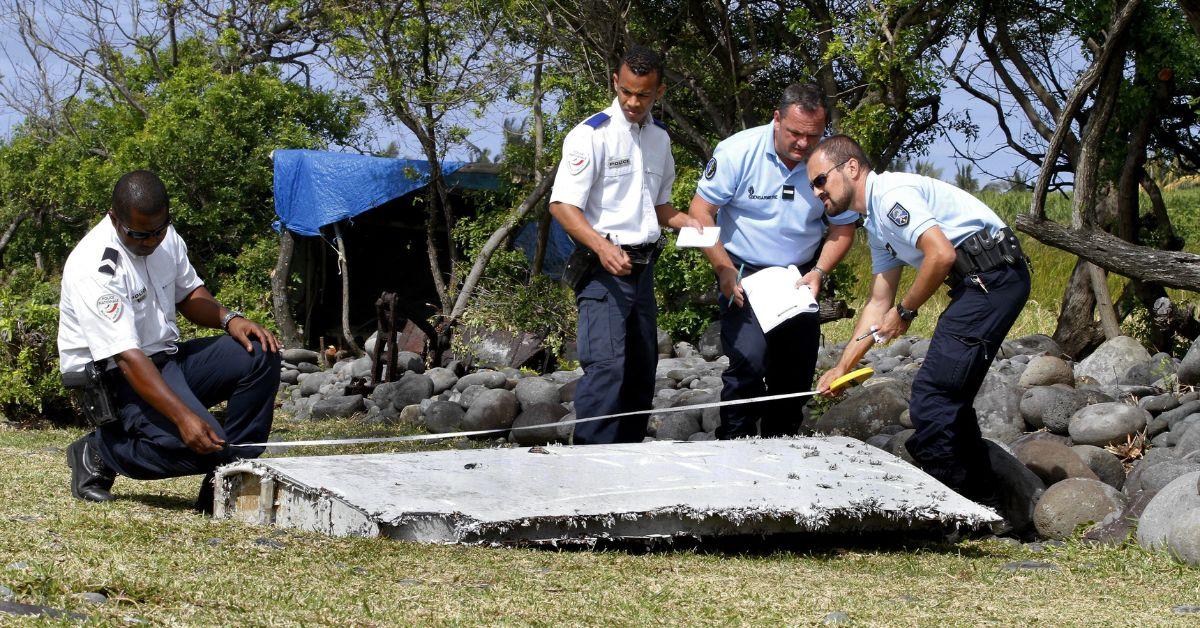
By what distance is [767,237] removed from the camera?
5539 millimetres

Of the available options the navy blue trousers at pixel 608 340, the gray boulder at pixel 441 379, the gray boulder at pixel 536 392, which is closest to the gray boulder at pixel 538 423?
the gray boulder at pixel 536 392

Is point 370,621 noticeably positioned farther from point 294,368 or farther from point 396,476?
point 294,368

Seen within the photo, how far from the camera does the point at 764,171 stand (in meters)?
5.48

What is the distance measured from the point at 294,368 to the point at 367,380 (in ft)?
7.07

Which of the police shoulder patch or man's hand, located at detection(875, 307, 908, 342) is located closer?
the police shoulder patch

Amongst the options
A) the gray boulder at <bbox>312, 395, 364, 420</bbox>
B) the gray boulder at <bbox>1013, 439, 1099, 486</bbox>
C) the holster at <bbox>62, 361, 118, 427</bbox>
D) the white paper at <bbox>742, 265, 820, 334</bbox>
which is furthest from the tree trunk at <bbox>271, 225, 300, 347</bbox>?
the gray boulder at <bbox>1013, 439, 1099, 486</bbox>

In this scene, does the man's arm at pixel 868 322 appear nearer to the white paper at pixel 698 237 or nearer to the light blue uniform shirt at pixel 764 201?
the light blue uniform shirt at pixel 764 201

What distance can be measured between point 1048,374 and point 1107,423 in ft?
4.48

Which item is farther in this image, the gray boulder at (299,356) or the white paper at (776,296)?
the gray boulder at (299,356)

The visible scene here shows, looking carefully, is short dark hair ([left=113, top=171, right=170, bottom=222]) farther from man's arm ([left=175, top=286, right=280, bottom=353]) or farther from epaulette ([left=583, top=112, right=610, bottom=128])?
epaulette ([left=583, top=112, right=610, bottom=128])

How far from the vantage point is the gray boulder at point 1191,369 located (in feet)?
22.6

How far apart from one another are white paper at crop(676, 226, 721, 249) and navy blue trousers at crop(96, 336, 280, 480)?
1.77m

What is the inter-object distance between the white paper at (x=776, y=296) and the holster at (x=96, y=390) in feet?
8.69

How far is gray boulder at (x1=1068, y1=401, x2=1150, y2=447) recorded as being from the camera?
6.17 metres
